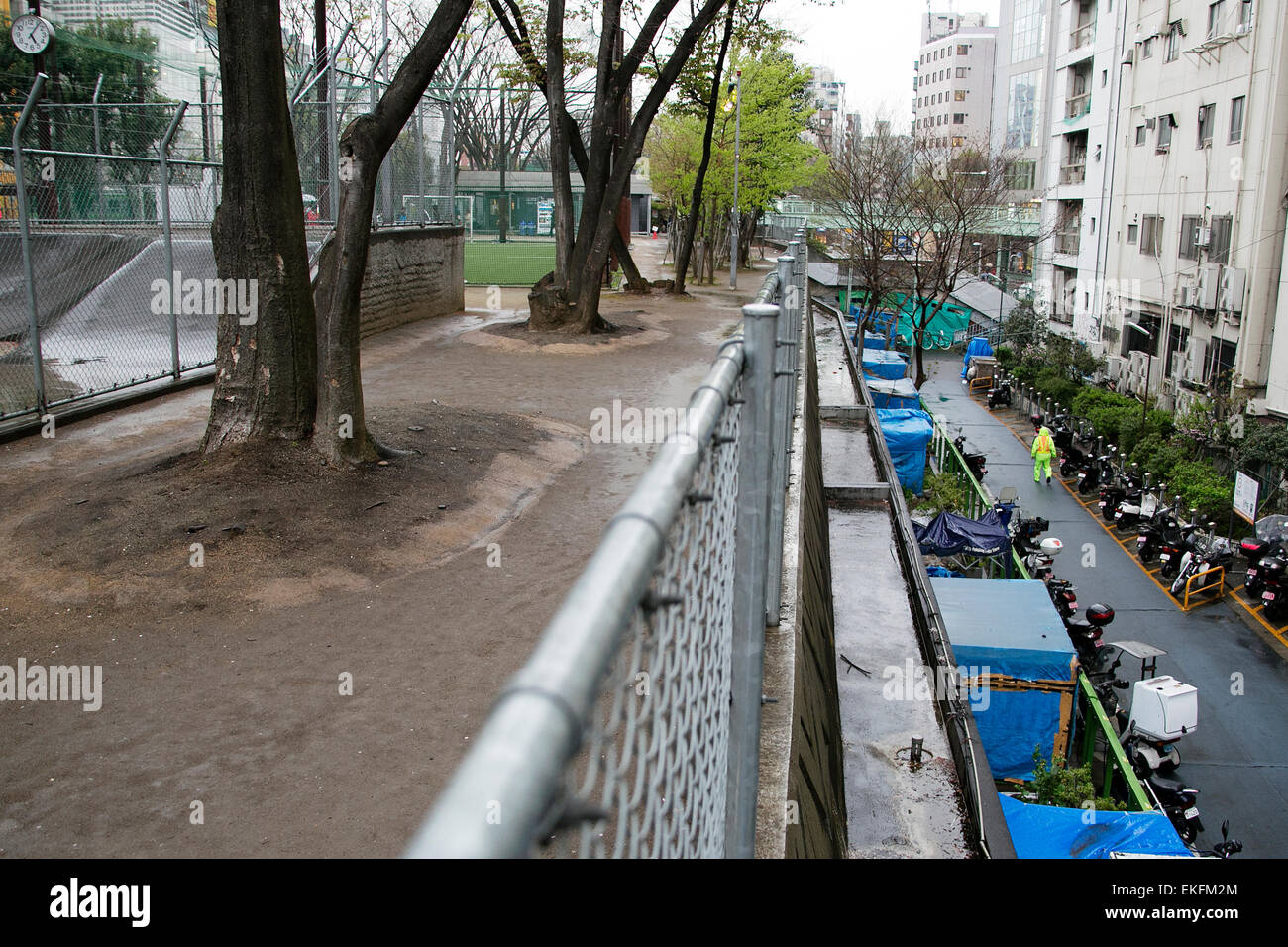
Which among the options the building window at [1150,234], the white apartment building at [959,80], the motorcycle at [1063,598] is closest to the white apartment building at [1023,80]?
the white apartment building at [959,80]

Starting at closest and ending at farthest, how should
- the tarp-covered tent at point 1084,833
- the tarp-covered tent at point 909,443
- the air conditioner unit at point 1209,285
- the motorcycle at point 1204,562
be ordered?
the tarp-covered tent at point 1084,833
the motorcycle at point 1204,562
the tarp-covered tent at point 909,443
the air conditioner unit at point 1209,285

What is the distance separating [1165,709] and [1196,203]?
21.0 m

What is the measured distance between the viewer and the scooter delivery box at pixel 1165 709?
14195 mm

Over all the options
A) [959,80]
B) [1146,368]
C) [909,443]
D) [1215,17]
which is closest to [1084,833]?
[909,443]

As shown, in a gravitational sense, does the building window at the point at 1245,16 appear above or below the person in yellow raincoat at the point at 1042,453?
above

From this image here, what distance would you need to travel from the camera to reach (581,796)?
1021mm

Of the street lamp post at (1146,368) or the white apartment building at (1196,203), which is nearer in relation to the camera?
the white apartment building at (1196,203)

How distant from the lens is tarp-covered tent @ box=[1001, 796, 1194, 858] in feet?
29.6

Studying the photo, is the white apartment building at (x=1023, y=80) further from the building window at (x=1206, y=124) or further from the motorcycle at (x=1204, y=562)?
the motorcycle at (x=1204, y=562)

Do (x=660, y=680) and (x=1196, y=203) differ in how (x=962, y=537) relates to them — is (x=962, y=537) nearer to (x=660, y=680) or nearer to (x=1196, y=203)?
(x=1196, y=203)

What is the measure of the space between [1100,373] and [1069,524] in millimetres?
12560

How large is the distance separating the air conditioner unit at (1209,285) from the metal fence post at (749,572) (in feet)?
93.1

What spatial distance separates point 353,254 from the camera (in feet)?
29.5
